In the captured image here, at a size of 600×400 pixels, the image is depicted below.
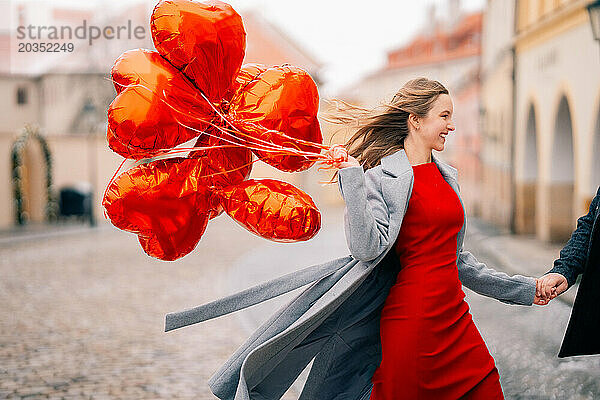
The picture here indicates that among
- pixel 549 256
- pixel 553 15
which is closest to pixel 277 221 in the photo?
pixel 549 256

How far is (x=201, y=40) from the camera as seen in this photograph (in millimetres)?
3021

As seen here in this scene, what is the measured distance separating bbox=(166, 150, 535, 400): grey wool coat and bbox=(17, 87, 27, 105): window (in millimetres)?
27612

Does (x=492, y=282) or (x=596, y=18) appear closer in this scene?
(x=492, y=282)

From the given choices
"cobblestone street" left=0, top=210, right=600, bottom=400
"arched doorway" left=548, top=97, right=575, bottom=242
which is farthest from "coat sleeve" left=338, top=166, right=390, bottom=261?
"arched doorway" left=548, top=97, right=575, bottom=242

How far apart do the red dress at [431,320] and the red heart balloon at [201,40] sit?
2.87 ft

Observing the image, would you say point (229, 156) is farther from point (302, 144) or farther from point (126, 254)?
point (126, 254)

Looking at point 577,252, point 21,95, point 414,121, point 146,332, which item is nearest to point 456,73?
point 21,95

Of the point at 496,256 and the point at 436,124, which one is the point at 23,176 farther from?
the point at 436,124

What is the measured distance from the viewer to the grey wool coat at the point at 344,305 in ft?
9.89

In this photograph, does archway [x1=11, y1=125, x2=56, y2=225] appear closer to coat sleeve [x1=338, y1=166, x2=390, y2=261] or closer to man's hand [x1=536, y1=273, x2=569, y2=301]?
man's hand [x1=536, y1=273, x2=569, y2=301]

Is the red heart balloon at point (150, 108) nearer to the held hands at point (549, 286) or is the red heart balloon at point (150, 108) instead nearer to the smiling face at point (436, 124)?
the smiling face at point (436, 124)

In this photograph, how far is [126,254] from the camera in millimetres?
16188

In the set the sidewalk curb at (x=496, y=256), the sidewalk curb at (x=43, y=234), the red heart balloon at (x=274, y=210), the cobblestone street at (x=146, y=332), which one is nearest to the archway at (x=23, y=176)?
the sidewalk curb at (x=43, y=234)

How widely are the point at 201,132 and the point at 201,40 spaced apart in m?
0.35
